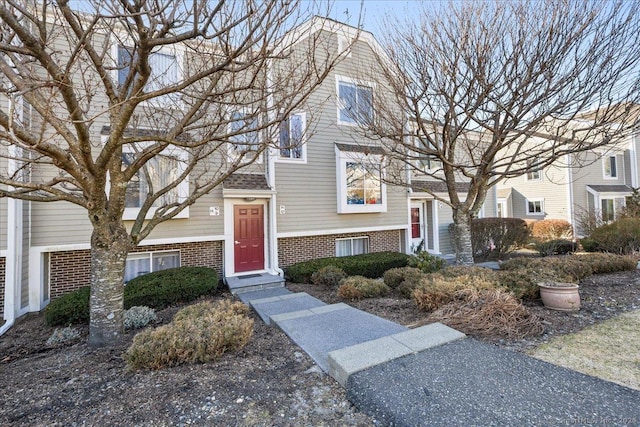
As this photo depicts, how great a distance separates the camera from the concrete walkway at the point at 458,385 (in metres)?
2.47

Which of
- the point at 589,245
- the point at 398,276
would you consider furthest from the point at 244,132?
the point at 589,245

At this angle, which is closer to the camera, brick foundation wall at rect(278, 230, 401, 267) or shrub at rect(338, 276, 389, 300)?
shrub at rect(338, 276, 389, 300)

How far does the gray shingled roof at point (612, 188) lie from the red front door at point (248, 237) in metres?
20.5

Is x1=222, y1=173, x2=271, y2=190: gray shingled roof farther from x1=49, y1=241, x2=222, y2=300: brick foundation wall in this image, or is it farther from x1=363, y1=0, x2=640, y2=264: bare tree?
x1=363, y1=0, x2=640, y2=264: bare tree

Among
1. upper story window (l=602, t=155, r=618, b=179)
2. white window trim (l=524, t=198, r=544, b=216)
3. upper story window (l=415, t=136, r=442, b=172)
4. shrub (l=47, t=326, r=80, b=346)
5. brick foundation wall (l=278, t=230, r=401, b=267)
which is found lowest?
shrub (l=47, t=326, r=80, b=346)

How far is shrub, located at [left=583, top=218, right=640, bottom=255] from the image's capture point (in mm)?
10617

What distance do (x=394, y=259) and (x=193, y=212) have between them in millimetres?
6418

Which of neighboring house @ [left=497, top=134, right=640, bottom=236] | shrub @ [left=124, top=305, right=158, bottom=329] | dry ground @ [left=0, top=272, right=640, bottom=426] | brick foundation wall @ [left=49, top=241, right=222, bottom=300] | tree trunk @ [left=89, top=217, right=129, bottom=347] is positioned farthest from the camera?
neighboring house @ [left=497, top=134, right=640, bottom=236]

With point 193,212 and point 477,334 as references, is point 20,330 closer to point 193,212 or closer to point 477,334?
point 193,212

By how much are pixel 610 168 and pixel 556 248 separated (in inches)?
464

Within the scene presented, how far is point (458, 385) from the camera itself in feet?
9.43

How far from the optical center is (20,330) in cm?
624

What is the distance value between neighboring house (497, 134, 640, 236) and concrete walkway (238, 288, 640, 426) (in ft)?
60.8

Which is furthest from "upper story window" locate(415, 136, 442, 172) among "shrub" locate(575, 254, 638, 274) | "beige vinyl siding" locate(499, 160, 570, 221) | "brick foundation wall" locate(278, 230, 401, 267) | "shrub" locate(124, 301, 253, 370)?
"beige vinyl siding" locate(499, 160, 570, 221)
